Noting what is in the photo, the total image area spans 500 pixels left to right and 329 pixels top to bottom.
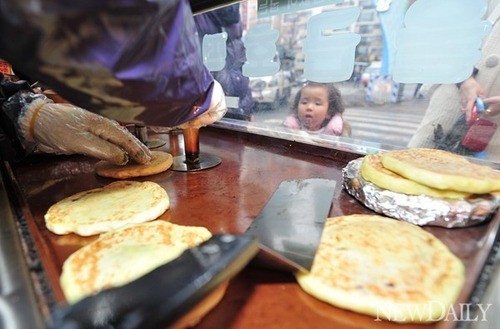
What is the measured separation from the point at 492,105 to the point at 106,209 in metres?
1.81

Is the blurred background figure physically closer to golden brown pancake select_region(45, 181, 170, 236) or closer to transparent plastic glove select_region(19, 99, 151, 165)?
golden brown pancake select_region(45, 181, 170, 236)

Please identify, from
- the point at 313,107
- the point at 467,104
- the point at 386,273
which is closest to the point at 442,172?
the point at 386,273

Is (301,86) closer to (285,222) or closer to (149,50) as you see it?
(285,222)

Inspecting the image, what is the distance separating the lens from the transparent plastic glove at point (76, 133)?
151cm

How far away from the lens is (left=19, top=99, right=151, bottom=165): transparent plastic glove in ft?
4.96

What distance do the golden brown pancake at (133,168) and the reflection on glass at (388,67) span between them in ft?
2.73

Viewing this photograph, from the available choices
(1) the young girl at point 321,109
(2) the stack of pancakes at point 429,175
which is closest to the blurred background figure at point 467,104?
(2) the stack of pancakes at point 429,175

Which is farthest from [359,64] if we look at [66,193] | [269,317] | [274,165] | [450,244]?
[66,193]

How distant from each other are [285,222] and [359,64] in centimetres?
135

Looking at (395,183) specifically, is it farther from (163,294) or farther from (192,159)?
(192,159)

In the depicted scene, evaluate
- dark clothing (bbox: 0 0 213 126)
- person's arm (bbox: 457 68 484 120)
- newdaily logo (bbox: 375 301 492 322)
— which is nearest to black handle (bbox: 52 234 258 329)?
newdaily logo (bbox: 375 301 492 322)

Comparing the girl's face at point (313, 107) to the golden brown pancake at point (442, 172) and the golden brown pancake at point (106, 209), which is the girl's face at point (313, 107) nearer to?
the golden brown pancake at point (442, 172)

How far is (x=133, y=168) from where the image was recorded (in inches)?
60.6

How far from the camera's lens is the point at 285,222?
3.21 ft
